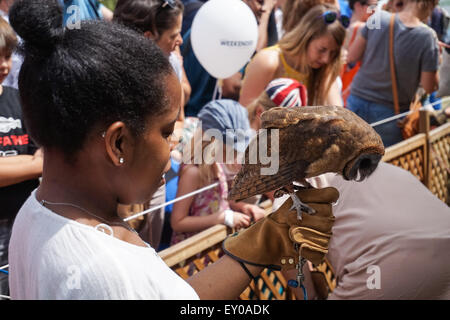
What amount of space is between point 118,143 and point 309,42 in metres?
2.54

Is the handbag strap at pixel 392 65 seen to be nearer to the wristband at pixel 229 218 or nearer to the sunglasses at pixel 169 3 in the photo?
the sunglasses at pixel 169 3

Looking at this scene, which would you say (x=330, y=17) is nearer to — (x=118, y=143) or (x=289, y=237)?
(x=289, y=237)

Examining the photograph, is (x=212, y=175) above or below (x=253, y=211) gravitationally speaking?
above

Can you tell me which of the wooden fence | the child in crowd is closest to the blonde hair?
the wooden fence

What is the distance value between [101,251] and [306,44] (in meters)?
2.67

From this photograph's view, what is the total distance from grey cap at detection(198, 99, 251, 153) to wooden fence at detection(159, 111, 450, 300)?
1.39ft

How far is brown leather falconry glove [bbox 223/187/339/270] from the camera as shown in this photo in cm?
132

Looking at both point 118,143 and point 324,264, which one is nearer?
point 118,143

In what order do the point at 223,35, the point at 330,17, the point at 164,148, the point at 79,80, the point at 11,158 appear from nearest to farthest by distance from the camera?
the point at 79,80, the point at 164,148, the point at 11,158, the point at 330,17, the point at 223,35

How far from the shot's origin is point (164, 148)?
1.04 metres

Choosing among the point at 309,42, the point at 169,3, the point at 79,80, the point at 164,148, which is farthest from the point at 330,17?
the point at 79,80

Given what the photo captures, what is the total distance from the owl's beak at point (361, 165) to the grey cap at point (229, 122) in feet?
3.89

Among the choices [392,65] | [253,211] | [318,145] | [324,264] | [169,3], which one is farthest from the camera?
[392,65]

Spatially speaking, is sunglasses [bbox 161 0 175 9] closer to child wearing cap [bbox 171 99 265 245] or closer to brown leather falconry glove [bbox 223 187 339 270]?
child wearing cap [bbox 171 99 265 245]
